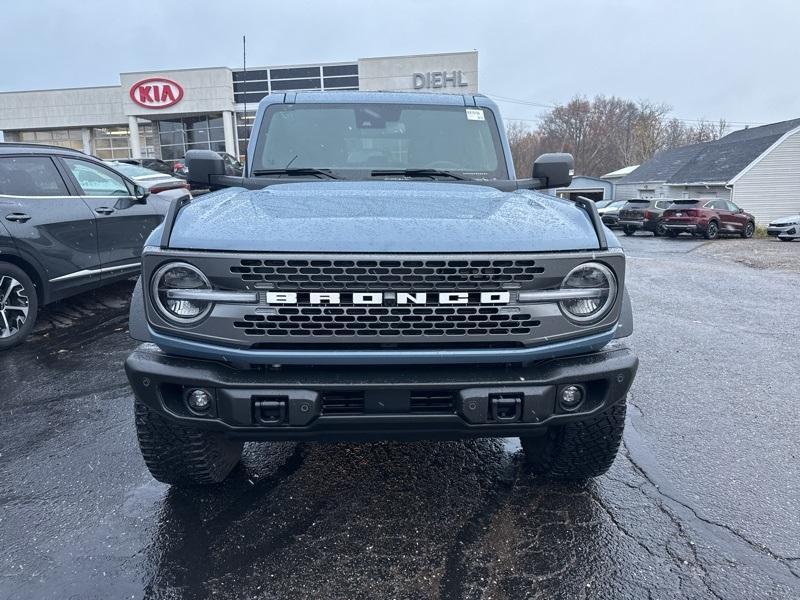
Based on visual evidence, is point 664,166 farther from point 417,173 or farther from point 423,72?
point 417,173

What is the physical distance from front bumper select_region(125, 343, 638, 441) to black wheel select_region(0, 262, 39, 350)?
12.8 feet

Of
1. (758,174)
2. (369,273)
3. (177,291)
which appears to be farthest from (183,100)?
(369,273)

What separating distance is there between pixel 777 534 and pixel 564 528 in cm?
97

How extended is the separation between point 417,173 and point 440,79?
31.2 m

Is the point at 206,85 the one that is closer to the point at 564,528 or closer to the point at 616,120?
the point at 564,528

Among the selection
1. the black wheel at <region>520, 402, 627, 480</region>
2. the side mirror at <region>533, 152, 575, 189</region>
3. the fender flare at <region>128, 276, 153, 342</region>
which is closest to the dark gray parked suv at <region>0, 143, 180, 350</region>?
the fender flare at <region>128, 276, 153, 342</region>

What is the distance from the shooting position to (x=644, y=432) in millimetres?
3820

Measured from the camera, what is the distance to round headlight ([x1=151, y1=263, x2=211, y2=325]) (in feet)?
7.37

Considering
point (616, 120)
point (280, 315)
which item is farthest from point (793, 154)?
point (616, 120)

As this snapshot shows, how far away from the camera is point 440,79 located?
32406 millimetres

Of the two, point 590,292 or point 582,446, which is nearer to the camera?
point 590,292

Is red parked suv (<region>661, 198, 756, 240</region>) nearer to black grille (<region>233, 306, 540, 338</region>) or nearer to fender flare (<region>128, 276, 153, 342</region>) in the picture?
black grille (<region>233, 306, 540, 338</region>)

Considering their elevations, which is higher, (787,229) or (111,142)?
(111,142)

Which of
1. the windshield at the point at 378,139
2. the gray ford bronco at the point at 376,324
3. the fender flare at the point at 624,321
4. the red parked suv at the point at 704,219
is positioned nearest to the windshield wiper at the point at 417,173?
the windshield at the point at 378,139
